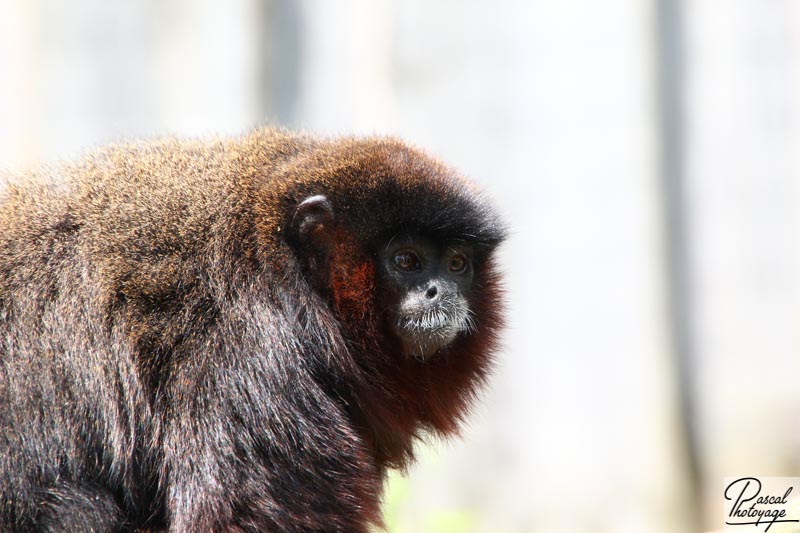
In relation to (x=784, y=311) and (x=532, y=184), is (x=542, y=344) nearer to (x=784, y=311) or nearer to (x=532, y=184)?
(x=532, y=184)

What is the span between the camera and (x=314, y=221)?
12.1 feet

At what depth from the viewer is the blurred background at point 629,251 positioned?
7.46m

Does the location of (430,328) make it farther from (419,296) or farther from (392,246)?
(392,246)

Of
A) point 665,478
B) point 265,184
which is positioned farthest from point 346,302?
point 665,478

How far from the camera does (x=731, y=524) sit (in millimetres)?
4031

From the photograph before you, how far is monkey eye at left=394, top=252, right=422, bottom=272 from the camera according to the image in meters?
3.81

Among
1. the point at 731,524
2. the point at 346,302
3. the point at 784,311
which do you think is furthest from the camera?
the point at 784,311

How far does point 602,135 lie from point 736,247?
52.3 inches

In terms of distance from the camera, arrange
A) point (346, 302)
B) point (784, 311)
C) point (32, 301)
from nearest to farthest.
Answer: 1. point (32, 301)
2. point (346, 302)
3. point (784, 311)

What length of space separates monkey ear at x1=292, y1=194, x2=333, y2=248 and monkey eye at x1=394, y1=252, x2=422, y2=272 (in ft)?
0.91

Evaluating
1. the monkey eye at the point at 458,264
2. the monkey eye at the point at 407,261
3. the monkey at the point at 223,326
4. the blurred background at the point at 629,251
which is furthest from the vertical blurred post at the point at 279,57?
the monkey eye at the point at 407,261
